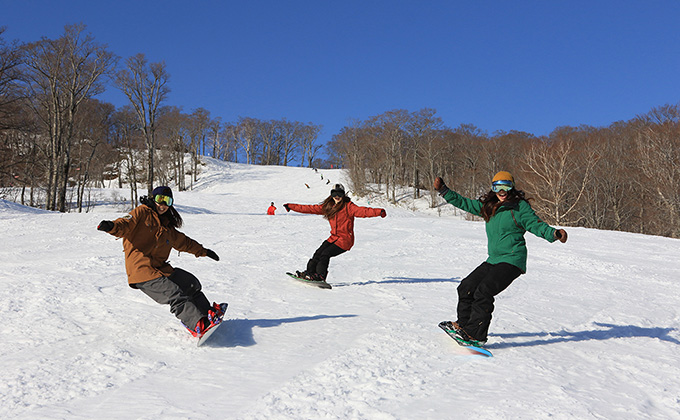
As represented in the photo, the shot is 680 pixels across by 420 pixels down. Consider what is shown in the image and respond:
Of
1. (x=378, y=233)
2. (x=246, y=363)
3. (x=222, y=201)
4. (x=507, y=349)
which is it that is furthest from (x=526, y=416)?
(x=222, y=201)

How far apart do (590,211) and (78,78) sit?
3983cm

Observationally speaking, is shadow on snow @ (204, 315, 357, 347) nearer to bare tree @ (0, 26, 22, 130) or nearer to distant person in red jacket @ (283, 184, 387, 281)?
distant person in red jacket @ (283, 184, 387, 281)

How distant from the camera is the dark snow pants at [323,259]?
6766mm

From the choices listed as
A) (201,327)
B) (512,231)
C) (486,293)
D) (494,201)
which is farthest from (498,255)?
(201,327)

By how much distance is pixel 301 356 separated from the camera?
3658 mm

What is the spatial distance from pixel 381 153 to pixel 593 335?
1637 inches

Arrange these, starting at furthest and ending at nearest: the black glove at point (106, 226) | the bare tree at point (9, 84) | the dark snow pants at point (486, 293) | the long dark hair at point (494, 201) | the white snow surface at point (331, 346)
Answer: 1. the bare tree at point (9, 84)
2. the long dark hair at point (494, 201)
3. the dark snow pants at point (486, 293)
4. the black glove at point (106, 226)
5. the white snow surface at point (331, 346)

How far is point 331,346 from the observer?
155 inches

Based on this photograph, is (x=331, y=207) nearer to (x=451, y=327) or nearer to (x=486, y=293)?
(x=451, y=327)

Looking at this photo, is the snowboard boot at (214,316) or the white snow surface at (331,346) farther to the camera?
the snowboard boot at (214,316)

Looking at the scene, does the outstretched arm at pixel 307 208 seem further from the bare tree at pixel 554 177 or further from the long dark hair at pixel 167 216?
the bare tree at pixel 554 177

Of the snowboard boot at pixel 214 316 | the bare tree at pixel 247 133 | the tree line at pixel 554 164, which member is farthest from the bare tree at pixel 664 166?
the bare tree at pixel 247 133

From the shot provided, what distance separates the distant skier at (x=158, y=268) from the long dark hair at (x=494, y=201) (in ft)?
9.10

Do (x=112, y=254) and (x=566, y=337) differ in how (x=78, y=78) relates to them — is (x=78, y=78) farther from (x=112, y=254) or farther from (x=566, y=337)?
→ (x=566, y=337)
